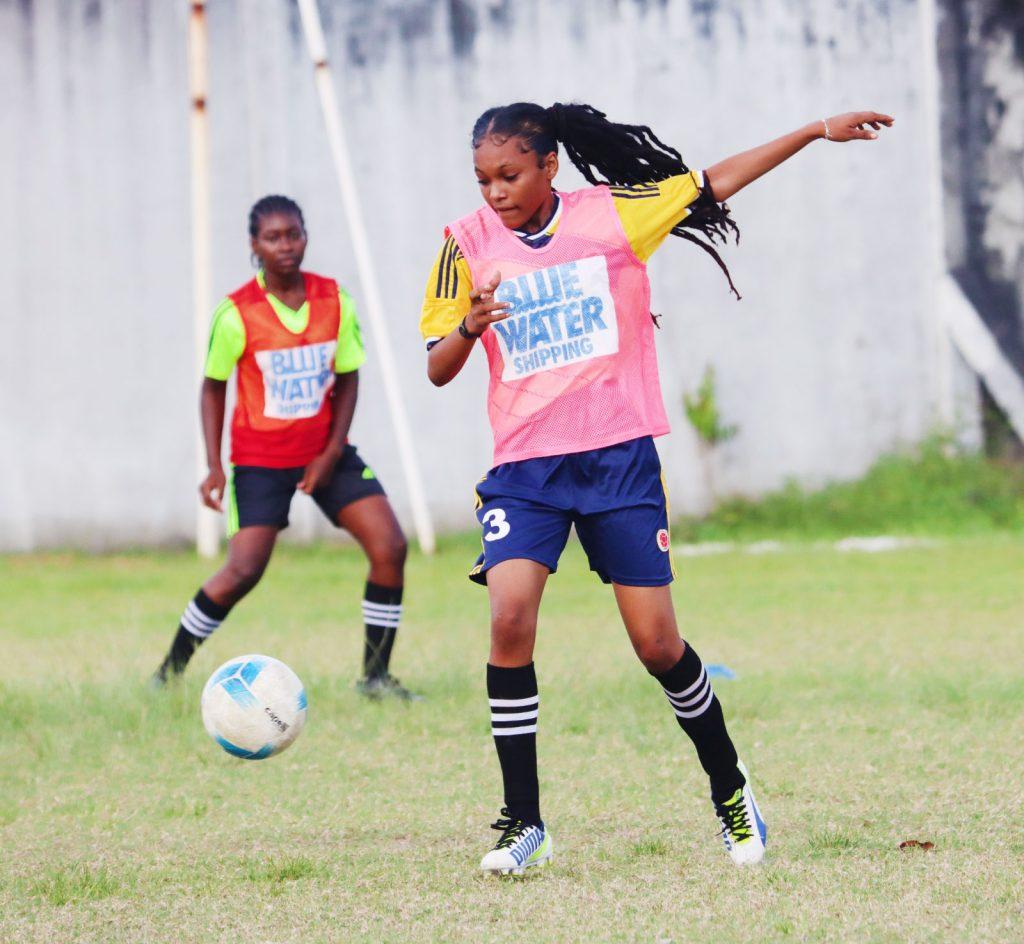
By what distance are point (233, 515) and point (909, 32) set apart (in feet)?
32.4

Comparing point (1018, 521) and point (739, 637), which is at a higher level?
point (739, 637)

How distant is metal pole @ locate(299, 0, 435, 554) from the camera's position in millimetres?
13695

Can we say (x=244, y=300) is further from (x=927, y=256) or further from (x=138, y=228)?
(x=927, y=256)

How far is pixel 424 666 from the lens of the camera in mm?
8297

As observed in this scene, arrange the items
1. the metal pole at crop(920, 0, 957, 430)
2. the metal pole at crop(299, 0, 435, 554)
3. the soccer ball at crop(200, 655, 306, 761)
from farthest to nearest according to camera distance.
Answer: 1. the metal pole at crop(920, 0, 957, 430)
2. the metal pole at crop(299, 0, 435, 554)
3. the soccer ball at crop(200, 655, 306, 761)

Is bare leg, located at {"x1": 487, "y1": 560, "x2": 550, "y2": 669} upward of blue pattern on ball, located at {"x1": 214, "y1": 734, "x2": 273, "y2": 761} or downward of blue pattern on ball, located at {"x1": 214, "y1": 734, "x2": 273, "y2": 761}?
upward

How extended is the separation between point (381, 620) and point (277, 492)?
2.38 feet

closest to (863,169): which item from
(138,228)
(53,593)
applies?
(138,228)

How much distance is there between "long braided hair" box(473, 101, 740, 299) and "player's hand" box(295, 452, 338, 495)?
95.7 inches

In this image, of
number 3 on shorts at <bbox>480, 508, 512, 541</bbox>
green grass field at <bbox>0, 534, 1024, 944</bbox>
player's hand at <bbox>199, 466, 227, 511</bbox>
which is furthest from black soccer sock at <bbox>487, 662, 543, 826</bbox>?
player's hand at <bbox>199, 466, 227, 511</bbox>

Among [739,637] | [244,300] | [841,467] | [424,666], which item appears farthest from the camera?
[841,467]

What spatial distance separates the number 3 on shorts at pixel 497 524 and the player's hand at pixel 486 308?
550 millimetres

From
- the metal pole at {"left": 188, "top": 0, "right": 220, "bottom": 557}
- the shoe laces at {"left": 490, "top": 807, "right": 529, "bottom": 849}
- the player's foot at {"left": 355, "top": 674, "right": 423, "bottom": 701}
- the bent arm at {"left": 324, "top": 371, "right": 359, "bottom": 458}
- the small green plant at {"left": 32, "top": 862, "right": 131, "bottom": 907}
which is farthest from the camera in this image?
the metal pole at {"left": 188, "top": 0, "right": 220, "bottom": 557}

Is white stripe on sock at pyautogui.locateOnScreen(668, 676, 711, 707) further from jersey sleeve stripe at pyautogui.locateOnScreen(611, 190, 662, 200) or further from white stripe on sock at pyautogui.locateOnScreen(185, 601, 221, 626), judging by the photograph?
white stripe on sock at pyautogui.locateOnScreen(185, 601, 221, 626)
